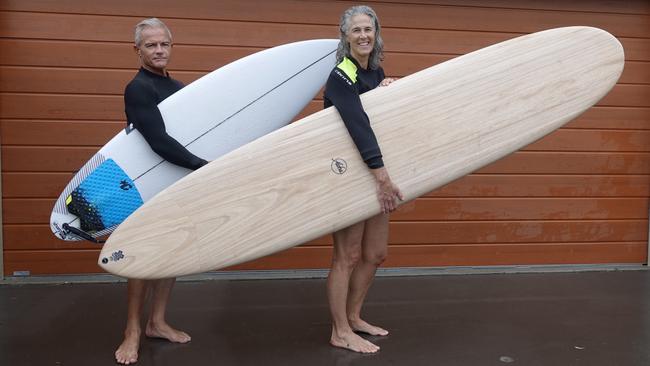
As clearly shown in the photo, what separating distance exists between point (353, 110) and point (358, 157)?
0.19 meters

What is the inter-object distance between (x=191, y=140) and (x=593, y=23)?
107 inches

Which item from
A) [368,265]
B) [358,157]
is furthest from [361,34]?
[368,265]

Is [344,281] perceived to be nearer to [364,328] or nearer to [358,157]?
[364,328]

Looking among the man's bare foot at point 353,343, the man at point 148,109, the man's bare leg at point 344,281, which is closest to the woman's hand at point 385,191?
the man's bare leg at point 344,281

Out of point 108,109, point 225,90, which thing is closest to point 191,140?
point 225,90

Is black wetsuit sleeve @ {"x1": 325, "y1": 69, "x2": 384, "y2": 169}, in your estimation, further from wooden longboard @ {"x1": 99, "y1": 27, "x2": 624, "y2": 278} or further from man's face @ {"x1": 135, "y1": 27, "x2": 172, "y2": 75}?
man's face @ {"x1": 135, "y1": 27, "x2": 172, "y2": 75}

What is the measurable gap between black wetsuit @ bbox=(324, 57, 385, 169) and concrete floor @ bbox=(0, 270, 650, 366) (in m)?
0.83

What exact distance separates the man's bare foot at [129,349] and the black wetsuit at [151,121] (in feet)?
2.35

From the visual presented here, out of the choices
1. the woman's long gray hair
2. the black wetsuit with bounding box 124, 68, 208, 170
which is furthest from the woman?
the black wetsuit with bounding box 124, 68, 208, 170

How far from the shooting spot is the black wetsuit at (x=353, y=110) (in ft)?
6.90

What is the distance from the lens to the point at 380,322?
2.72 m

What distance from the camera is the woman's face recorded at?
7.04 ft

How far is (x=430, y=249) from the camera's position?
11.9 feet

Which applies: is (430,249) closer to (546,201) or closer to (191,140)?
(546,201)
